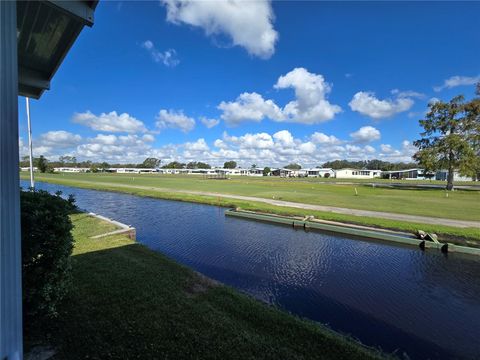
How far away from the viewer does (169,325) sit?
4.10 metres

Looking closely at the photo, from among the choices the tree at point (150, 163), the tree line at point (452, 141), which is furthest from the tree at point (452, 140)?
the tree at point (150, 163)

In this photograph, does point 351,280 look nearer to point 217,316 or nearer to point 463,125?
point 217,316

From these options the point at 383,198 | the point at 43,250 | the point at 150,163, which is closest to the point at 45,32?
the point at 43,250

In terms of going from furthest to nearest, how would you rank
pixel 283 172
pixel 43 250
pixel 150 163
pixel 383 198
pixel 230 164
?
pixel 150 163
pixel 230 164
pixel 283 172
pixel 383 198
pixel 43 250

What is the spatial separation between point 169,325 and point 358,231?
11.2m

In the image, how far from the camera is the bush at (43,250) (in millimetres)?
3287

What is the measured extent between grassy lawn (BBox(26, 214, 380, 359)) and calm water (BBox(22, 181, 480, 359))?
1506mm

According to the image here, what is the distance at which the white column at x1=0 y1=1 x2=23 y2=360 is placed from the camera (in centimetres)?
234

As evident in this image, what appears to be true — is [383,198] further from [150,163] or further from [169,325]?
[150,163]

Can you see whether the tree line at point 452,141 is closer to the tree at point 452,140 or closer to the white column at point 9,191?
the tree at point 452,140

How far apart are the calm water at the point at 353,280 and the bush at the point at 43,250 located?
4709 mm

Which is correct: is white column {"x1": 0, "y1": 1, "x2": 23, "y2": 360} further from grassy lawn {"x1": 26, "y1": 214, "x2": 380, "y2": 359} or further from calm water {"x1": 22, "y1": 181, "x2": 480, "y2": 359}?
calm water {"x1": 22, "y1": 181, "x2": 480, "y2": 359}

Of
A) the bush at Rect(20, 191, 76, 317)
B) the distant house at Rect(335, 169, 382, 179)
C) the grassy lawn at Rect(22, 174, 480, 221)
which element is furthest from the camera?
the distant house at Rect(335, 169, 382, 179)

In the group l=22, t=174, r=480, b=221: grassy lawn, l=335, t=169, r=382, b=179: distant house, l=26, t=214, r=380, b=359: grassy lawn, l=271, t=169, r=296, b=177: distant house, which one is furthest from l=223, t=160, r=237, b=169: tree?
l=26, t=214, r=380, b=359: grassy lawn
